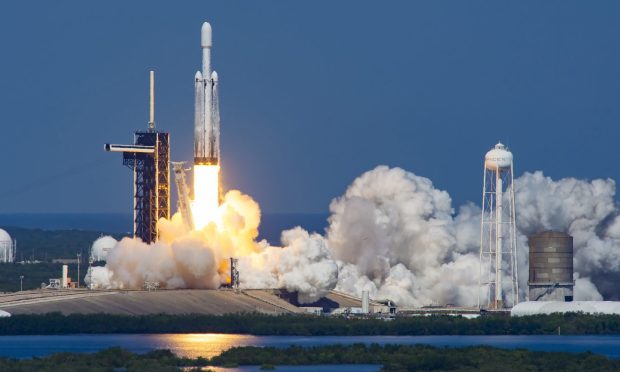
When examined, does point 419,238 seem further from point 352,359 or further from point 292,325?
point 352,359

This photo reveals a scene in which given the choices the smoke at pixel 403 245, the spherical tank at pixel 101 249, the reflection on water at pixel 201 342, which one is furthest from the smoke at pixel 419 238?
the spherical tank at pixel 101 249

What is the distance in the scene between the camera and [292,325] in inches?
5512

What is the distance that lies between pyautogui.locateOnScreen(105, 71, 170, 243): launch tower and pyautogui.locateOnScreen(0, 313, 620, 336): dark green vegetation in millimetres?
15580

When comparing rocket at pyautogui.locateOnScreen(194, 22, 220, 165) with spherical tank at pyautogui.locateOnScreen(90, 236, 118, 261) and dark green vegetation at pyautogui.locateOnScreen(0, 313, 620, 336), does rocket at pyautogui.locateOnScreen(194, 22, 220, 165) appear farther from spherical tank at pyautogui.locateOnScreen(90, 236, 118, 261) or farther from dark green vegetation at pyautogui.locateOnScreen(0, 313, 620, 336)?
spherical tank at pyautogui.locateOnScreen(90, 236, 118, 261)

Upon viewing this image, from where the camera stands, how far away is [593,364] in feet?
365

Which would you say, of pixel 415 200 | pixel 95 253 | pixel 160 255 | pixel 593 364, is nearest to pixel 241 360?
pixel 593 364

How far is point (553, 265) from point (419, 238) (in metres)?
11.6

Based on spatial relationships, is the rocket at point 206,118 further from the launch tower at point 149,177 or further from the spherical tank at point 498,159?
the spherical tank at point 498,159

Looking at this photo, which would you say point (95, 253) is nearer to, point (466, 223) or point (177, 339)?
point (466, 223)

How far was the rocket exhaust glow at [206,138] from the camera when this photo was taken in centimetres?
15025

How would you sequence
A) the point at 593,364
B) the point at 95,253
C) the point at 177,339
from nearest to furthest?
the point at 593,364
the point at 177,339
the point at 95,253

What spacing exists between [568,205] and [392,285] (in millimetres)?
14661

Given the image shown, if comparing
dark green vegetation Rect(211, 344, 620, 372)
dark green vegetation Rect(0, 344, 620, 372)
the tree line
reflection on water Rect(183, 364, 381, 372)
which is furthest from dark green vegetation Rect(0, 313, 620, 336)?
reflection on water Rect(183, 364, 381, 372)

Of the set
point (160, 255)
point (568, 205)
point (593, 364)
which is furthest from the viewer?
point (568, 205)
